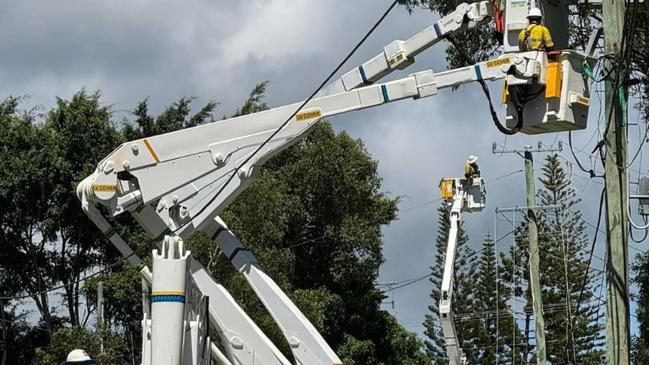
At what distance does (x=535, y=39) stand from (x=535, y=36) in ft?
0.11

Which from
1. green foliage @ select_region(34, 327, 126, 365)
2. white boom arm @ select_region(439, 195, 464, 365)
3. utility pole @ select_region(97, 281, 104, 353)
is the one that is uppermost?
white boom arm @ select_region(439, 195, 464, 365)

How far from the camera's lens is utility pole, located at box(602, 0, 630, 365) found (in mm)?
13539

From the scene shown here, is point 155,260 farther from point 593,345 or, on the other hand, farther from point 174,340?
point 593,345

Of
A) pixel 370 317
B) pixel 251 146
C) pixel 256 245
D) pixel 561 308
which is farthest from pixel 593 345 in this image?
pixel 251 146

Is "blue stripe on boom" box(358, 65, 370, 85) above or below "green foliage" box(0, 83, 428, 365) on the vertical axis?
above

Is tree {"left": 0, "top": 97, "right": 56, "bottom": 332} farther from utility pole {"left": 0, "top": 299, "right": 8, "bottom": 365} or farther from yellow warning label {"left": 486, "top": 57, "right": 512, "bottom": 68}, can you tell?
yellow warning label {"left": 486, "top": 57, "right": 512, "bottom": 68}

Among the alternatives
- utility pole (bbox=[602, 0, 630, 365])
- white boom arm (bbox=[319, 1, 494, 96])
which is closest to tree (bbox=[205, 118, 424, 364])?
white boom arm (bbox=[319, 1, 494, 96])

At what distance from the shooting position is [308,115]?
16.4 metres

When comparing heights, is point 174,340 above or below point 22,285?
above

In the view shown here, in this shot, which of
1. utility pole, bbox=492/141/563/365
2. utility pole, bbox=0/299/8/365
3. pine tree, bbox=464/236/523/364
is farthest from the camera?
pine tree, bbox=464/236/523/364

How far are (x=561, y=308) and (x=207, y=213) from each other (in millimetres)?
44528

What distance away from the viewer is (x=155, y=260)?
569 inches

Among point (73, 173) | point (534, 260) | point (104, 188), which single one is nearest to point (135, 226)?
point (73, 173)

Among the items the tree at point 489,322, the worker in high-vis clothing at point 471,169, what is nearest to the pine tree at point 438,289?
the tree at point 489,322
